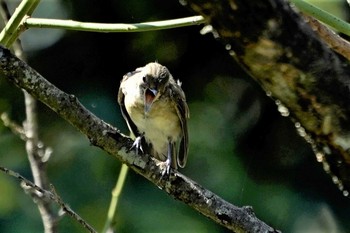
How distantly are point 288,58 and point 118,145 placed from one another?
31.6 inches

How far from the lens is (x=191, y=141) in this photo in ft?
12.8

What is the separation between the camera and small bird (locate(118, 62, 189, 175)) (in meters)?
3.13

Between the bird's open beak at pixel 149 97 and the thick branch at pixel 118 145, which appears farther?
the bird's open beak at pixel 149 97

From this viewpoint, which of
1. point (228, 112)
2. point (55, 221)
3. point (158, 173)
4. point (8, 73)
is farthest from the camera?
point (228, 112)

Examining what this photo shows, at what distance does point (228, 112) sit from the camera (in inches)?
158

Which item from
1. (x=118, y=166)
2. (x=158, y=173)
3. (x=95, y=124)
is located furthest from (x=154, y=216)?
(x=95, y=124)

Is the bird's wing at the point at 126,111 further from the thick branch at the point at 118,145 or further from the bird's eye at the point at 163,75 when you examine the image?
the thick branch at the point at 118,145

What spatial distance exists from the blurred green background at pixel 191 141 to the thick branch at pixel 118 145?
171 cm

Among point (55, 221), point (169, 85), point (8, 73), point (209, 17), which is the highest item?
point (209, 17)

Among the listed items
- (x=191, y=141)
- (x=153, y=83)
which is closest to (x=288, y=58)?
(x=153, y=83)

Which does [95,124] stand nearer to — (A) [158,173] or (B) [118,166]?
(A) [158,173]

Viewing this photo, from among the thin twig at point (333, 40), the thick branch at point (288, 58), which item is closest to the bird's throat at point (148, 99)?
the thin twig at point (333, 40)

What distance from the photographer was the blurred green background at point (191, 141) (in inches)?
144

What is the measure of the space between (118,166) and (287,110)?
254 cm
